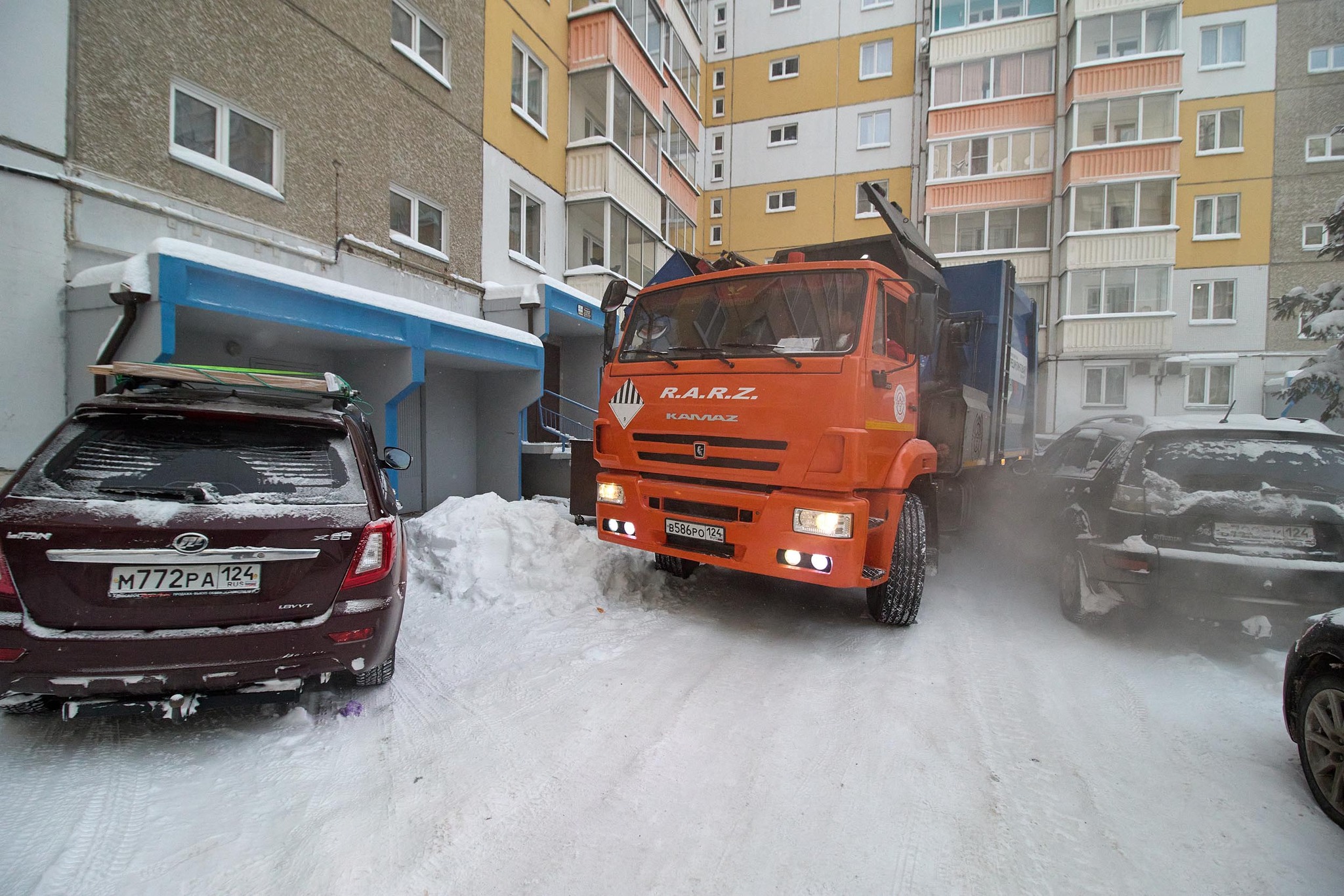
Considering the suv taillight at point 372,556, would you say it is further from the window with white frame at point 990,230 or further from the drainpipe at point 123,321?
the window with white frame at point 990,230

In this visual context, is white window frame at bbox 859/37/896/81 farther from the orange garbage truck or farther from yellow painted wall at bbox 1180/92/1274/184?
the orange garbage truck

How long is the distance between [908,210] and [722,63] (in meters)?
10.6

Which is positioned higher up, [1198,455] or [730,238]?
[730,238]

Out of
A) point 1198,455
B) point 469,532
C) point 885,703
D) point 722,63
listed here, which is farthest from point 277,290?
point 722,63

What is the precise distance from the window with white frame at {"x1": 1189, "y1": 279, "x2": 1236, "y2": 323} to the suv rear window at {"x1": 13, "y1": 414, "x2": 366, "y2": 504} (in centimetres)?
2588

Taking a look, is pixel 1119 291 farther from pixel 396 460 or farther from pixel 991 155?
pixel 396 460

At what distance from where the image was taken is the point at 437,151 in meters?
10.1

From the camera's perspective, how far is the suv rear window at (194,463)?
8.64ft

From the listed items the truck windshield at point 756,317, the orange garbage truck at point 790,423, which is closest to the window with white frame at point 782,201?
the orange garbage truck at point 790,423

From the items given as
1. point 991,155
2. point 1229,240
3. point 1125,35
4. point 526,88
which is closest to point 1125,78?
point 1125,35

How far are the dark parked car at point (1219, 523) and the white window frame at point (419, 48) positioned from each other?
10.7 meters

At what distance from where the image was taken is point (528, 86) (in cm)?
1252

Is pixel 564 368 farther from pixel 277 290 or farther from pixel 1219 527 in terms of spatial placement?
pixel 1219 527

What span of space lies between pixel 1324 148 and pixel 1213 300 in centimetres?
551
